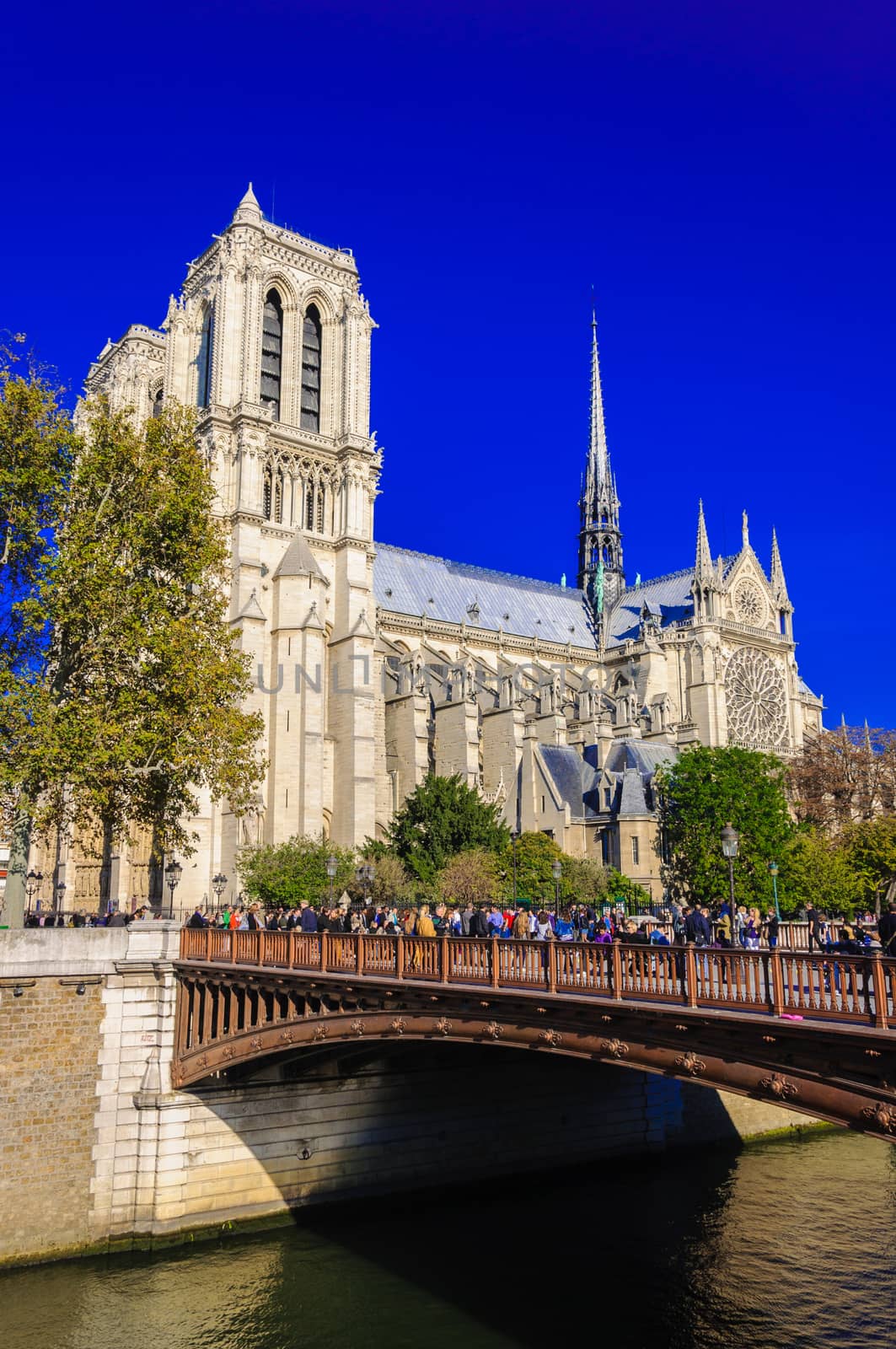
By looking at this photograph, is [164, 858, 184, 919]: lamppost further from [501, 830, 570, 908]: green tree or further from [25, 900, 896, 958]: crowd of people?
[501, 830, 570, 908]: green tree

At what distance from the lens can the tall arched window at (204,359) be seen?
57.4m

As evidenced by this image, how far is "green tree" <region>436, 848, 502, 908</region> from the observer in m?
43.0

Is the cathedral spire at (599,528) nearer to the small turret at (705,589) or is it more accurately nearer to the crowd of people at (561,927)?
the small turret at (705,589)

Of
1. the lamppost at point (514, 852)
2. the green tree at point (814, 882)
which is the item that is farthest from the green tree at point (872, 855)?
the lamppost at point (514, 852)

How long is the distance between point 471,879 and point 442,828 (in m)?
4.55

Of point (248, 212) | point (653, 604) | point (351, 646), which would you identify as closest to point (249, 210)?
point (248, 212)

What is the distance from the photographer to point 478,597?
78.2 m

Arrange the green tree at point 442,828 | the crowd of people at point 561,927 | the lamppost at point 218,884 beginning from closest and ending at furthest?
the crowd of people at point 561,927 < the lamppost at point 218,884 < the green tree at point 442,828

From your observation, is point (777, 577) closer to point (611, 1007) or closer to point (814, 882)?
point (814, 882)

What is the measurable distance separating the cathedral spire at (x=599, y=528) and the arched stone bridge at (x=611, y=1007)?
227 ft

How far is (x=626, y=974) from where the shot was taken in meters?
13.5

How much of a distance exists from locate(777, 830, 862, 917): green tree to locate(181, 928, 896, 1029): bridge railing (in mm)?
32543

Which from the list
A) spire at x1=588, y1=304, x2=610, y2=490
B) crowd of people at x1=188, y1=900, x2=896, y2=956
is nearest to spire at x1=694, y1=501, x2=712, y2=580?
spire at x1=588, y1=304, x2=610, y2=490

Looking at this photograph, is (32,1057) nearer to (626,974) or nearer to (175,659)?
(175,659)
